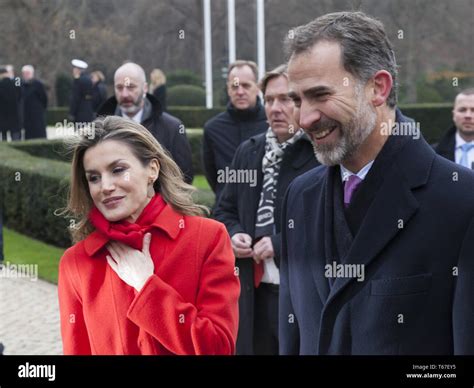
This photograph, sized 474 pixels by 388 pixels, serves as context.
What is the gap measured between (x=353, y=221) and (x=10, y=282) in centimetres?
300

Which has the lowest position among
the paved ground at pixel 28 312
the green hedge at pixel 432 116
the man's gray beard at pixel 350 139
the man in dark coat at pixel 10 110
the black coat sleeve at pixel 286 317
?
the paved ground at pixel 28 312

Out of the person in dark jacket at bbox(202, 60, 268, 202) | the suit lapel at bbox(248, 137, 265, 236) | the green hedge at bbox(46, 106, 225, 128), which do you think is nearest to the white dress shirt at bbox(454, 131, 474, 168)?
the person in dark jacket at bbox(202, 60, 268, 202)

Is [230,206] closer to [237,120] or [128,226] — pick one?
[237,120]

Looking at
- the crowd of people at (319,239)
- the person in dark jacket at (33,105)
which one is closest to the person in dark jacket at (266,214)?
the crowd of people at (319,239)

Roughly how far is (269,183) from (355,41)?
1.45m

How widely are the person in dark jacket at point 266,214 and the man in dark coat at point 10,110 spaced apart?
8596mm

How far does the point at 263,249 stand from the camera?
3162 mm

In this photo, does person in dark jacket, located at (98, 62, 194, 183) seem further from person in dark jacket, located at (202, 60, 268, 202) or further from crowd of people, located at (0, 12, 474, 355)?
crowd of people, located at (0, 12, 474, 355)

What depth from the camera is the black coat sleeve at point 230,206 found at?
338cm

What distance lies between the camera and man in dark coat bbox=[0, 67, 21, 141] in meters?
11.6

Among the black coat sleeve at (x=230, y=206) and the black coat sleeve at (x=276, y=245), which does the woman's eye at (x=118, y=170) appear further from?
the black coat sleeve at (x=230, y=206)

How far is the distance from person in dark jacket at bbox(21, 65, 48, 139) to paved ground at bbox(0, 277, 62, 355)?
8683mm
